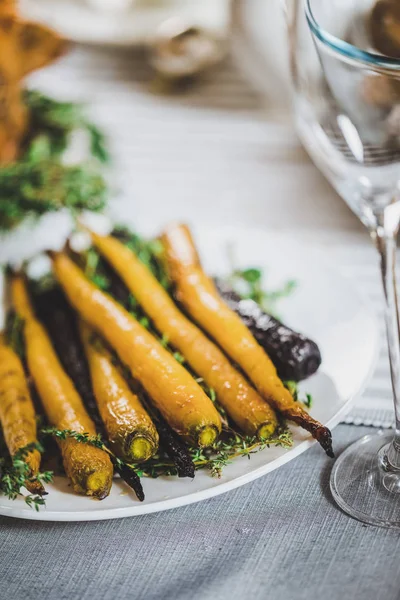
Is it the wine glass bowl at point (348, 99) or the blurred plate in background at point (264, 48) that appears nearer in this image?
the wine glass bowl at point (348, 99)

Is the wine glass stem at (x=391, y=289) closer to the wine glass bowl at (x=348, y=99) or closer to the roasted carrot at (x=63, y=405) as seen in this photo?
the wine glass bowl at (x=348, y=99)

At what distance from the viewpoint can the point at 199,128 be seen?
2076 mm

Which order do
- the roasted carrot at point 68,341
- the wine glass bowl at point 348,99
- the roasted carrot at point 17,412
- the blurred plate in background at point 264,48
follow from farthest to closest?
the blurred plate in background at point 264,48 < the roasted carrot at point 68,341 < the roasted carrot at point 17,412 < the wine glass bowl at point 348,99

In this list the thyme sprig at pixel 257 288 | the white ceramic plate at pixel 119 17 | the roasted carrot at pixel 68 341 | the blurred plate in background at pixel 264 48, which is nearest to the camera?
the roasted carrot at pixel 68 341

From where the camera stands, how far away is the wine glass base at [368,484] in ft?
2.85

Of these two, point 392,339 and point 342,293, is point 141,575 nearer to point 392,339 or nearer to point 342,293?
point 392,339

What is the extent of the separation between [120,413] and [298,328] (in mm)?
340

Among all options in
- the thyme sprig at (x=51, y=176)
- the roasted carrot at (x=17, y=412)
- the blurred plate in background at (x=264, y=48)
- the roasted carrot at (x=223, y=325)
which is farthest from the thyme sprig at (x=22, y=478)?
the blurred plate in background at (x=264, y=48)

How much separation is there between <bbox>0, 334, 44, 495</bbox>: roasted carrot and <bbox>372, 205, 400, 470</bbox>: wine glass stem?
41 centimetres

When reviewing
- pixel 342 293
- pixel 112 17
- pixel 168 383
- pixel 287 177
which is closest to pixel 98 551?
pixel 168 383

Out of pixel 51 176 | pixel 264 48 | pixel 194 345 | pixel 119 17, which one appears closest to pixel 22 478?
pixel 194 345

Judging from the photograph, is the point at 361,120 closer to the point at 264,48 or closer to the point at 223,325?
the point at 223,325

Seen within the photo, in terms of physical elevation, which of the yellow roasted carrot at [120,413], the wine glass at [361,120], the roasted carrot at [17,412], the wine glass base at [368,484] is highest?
the wine glass at [361,120]

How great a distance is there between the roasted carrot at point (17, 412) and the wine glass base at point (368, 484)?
344 mm
